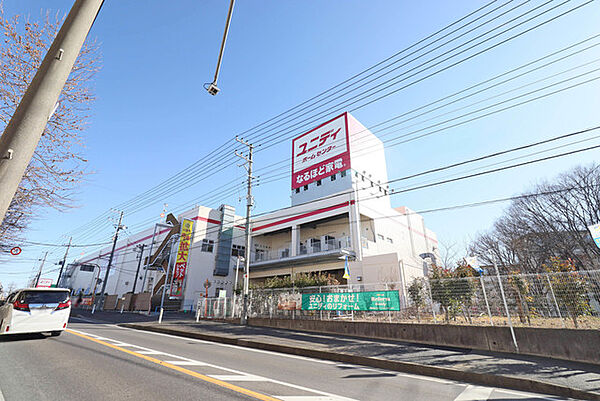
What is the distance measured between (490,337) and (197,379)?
8769mm

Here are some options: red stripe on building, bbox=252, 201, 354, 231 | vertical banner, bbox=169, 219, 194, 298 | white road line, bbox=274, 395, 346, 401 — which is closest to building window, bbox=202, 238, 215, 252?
vertical banner, bbox=169, 219, 194, 298

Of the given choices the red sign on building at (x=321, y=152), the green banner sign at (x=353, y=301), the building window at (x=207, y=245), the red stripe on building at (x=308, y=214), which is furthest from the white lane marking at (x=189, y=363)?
the building window at (x=207, y=245)

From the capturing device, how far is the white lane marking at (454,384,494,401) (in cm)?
439

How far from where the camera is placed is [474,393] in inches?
185

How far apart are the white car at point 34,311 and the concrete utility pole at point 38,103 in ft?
31.9

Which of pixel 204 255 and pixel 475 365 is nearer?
pixel 475 365

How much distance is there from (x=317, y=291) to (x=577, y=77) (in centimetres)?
1231

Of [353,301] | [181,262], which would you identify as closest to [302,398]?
[353,301]

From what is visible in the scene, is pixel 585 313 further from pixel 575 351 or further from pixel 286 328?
pixel 286 328

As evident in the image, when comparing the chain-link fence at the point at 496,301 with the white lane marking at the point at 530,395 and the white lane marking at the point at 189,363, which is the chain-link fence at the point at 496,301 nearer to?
the white lane marking at the point at 530,395

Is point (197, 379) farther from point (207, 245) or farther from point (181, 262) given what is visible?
point (207, 245)

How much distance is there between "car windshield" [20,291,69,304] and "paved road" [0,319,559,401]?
4.76ft

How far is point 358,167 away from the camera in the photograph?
29.0 metres

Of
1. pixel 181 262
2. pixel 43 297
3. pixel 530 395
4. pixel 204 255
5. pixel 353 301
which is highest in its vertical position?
pixel 204 255
